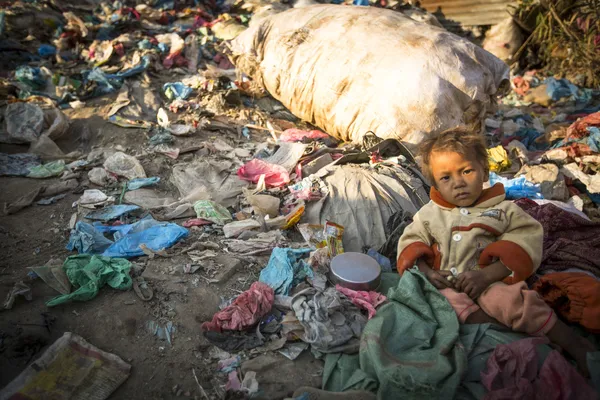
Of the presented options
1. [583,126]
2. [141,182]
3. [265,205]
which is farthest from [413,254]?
Answer: [583,126]

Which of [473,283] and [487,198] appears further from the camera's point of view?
[487,198]

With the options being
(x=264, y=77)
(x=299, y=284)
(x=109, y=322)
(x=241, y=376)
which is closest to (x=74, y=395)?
(x=109, y=322)

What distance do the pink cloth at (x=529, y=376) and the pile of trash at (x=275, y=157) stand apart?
127mm

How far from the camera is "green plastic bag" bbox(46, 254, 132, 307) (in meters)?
2.21

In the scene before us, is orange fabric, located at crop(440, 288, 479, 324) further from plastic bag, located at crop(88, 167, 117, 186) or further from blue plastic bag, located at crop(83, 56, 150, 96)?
blue plastic bag, located at crop(83, 56, 150, 96)

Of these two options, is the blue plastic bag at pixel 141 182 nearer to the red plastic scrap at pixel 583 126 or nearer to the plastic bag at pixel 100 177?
the plastic bag at pixel 100 177

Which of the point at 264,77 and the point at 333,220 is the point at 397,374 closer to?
the point at 333,220

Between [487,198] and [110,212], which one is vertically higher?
[487,198]

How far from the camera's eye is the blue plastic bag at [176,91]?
15.8 ft

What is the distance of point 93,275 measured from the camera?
227cm

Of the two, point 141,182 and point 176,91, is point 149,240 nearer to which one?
point 141,182

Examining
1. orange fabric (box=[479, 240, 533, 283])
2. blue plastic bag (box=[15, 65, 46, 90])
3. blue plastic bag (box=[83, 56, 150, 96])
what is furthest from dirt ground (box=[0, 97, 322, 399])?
blue plastic bag (box=[15, 65, 46, 90])

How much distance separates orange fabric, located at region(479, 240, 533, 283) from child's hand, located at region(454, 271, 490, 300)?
12 cm

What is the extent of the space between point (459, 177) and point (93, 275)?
6.80ft
